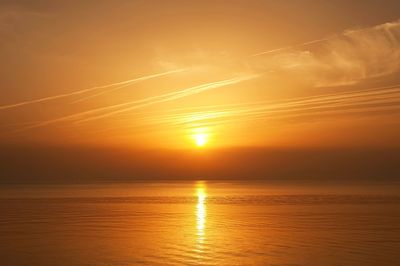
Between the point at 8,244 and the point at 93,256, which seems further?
the point at 8,244

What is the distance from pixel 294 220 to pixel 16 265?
22.0 meters

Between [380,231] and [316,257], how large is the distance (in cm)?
978

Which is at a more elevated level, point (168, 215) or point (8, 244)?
point (168, 215)

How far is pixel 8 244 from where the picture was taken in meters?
25.7

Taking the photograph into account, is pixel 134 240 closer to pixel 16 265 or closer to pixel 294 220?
pixel 16 265

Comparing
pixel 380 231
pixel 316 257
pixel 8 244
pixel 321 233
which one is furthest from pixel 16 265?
pixel 380 231

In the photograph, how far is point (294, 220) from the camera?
123 ft

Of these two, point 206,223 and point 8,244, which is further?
point 206,223

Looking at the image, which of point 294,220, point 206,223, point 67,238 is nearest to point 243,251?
point 67,238

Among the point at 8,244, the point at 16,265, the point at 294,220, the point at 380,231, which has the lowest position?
the point at 16,265

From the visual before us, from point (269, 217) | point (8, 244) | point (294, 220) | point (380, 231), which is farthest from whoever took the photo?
point (269, 217)

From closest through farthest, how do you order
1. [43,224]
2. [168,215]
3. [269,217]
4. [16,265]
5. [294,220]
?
1. [16,265]
2. [43,224]
3. [294,220]
4. [269,217]
5. [168,215]

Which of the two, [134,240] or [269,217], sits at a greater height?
[269,217]

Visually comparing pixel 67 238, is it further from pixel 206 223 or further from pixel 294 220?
Answer: pixel 294 220
